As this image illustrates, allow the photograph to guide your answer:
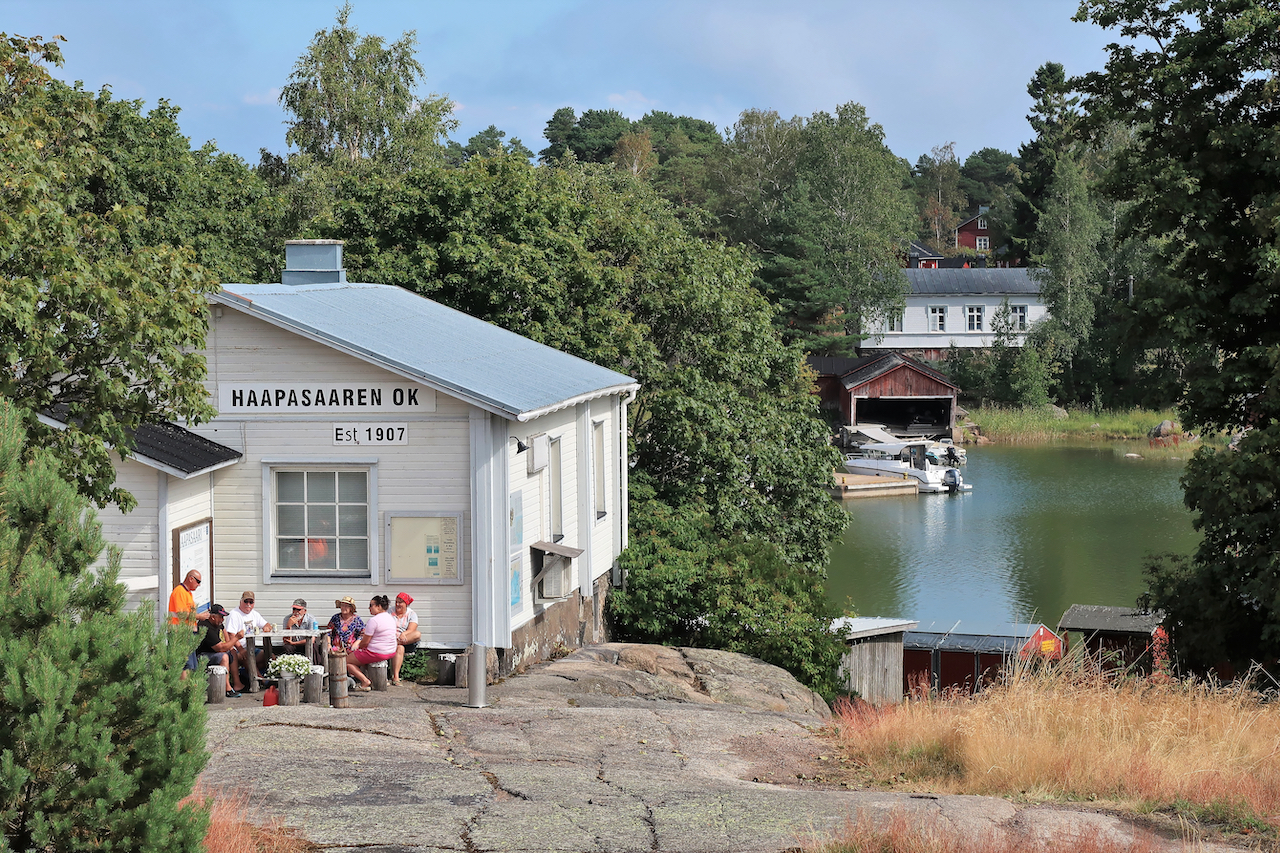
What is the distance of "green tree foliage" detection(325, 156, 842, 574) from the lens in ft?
92.8

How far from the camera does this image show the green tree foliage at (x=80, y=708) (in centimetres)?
667

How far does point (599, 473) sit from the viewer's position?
2228 centimetres

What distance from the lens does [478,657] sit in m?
14.0

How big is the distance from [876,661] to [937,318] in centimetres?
5881

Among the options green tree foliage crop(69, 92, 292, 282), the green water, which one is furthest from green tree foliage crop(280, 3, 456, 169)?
the green water

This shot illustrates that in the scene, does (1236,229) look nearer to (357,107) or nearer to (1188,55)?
(1188,55)

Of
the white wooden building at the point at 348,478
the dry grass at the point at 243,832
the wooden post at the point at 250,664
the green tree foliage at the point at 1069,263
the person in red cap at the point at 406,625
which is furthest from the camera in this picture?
the green tree foliage at the point at 1069,263

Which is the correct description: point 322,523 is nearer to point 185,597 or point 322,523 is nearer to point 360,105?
point 185,597

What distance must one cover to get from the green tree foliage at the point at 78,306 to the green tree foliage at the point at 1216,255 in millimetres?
14376

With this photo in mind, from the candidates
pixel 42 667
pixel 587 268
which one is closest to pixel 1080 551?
pixel 587 268

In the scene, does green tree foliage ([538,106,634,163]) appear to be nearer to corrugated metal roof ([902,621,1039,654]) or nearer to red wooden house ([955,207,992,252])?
red wooden house ([955,207,992,252])

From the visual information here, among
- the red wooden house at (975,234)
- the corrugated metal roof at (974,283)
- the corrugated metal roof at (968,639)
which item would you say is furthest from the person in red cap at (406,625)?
the red wooden house at (975,234)

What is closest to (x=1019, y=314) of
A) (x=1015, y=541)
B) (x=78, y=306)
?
(x=1015, y=541)

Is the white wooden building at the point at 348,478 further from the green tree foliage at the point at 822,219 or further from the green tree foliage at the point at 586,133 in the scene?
the green tree foliage at the point at 586,133
